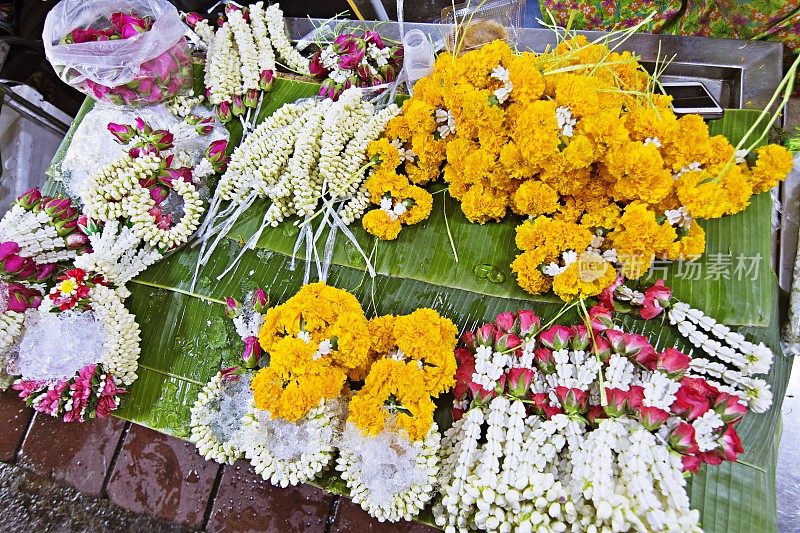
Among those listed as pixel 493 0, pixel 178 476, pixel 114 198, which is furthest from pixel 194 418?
pixel 493 0

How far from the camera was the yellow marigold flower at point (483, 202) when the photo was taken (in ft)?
5.24

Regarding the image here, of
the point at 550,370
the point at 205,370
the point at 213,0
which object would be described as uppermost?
the point at 213,0

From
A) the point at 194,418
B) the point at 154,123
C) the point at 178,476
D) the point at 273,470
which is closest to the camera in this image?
the point at 273,470

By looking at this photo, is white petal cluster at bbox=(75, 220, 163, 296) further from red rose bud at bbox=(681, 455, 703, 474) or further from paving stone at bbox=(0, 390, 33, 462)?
red rose bud at bbox=(681, 455, 703, 474)

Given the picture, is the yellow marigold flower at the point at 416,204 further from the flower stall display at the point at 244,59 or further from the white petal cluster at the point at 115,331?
the white petal cluster at the point at 115,331

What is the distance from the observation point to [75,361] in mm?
1719

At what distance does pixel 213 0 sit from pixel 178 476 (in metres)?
2.23

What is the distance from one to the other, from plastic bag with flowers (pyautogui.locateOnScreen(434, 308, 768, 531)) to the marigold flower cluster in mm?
194

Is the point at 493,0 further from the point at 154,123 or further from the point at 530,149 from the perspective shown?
the point at 154,123

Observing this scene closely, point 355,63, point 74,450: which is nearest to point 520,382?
point 355,63

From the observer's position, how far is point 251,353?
164 cm

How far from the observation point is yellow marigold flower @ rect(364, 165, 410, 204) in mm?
1667

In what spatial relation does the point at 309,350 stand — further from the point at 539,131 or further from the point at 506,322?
the point at 539,131

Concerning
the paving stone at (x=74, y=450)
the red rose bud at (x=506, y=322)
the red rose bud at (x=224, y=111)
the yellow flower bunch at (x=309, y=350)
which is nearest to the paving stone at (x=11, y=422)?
the paving stone at (x=74, y=450)
